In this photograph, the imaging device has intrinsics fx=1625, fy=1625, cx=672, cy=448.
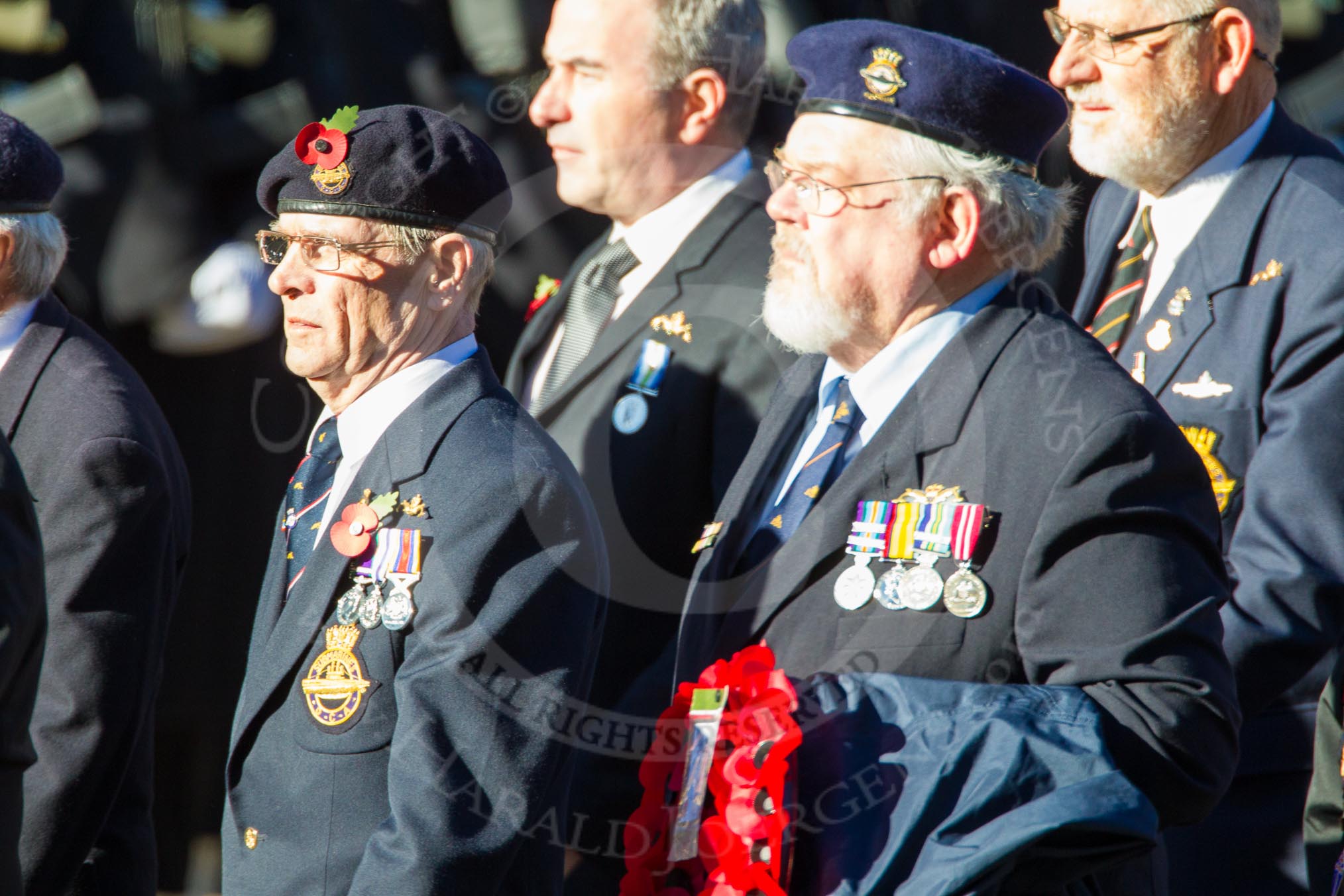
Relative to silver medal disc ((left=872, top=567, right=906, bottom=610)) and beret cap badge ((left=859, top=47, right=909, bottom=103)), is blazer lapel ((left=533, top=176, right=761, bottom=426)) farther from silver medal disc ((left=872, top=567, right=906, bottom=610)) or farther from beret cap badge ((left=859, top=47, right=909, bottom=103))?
silver medal disc ((left=872, top=567, right=906, bottom=610))

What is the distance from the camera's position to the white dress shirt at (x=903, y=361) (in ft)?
8.99

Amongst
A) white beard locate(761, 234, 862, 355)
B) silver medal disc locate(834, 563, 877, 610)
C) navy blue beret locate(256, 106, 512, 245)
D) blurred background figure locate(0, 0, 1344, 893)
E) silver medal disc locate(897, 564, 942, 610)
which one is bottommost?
blurred background figure locate(0, 0, 1344, 893)

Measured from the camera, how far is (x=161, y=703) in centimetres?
488

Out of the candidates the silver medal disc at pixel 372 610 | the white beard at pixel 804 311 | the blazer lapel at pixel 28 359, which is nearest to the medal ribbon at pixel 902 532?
the white beard at pixel 804 311

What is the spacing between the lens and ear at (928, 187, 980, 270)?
2762 mm

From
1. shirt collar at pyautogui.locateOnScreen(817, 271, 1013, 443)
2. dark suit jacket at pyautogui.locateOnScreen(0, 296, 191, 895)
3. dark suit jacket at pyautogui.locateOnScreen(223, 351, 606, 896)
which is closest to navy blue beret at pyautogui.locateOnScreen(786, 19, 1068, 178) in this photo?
shirt collar at pyautogui.locateOnScreen(817, 271, 1013, 443)

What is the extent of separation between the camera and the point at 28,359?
3328 millimetres

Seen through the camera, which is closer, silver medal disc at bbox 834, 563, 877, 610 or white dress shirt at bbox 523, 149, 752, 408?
silver medal disc at bbox 834, 563, 877, 610

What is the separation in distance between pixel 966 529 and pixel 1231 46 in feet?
5.31

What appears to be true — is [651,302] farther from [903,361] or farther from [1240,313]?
[1240,313]

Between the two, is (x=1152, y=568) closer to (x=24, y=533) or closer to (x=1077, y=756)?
(x=1077, y=756)

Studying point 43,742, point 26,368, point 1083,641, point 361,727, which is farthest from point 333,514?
point 1083,641

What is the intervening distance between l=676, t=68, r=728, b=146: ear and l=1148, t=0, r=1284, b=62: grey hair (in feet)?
3.26

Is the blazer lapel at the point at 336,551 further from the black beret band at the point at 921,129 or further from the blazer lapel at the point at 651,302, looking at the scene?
the blazer lapel at the point at 651,302
